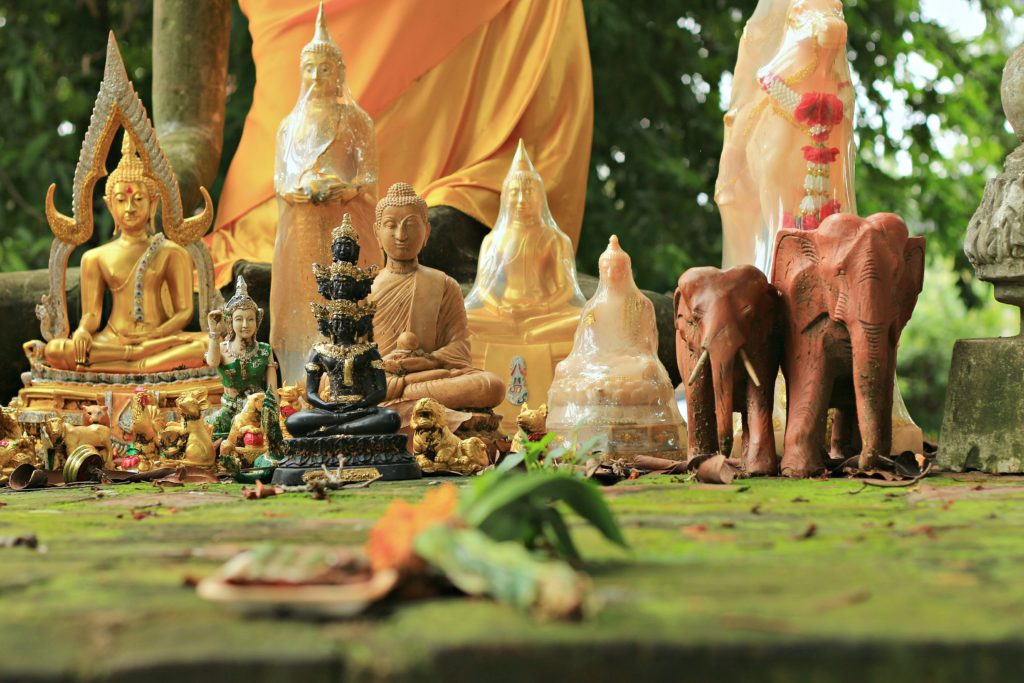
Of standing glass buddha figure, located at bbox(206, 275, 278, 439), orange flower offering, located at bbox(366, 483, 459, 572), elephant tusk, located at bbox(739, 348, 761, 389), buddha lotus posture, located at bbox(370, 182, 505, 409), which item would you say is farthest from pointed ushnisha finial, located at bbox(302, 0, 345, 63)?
orange flower offering, located at bbox(366, 483, 459, 572)

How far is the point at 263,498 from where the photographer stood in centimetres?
353

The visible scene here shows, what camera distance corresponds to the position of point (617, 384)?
15.7 ft

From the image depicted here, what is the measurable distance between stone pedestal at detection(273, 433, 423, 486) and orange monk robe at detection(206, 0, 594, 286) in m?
3.53

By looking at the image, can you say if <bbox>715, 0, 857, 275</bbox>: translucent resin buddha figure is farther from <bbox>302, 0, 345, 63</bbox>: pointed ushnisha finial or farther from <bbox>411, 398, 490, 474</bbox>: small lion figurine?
<bbox>302, 0, 345, 63</bbox>: pointed ushnisha finial

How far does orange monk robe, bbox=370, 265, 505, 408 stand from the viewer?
5.12 meters

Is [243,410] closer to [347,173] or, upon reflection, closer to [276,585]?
[347,173]

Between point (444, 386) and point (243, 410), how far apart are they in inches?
30.8

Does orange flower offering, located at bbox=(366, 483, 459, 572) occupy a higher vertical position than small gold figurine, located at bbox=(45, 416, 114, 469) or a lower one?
lower

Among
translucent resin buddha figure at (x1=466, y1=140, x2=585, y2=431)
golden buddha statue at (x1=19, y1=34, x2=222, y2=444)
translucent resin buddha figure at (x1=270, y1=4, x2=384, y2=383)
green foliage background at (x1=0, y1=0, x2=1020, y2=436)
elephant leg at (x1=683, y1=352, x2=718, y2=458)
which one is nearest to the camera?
elephant leg at (x1=683, y1=352, x2=718, y2=458)

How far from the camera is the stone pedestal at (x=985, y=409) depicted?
13.3 ft

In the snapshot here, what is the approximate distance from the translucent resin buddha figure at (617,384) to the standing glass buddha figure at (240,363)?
107cm

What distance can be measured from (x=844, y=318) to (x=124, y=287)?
343cm

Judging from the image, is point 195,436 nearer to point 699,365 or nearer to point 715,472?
point 699,365

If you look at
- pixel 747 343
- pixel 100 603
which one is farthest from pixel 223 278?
pixel 100 603
